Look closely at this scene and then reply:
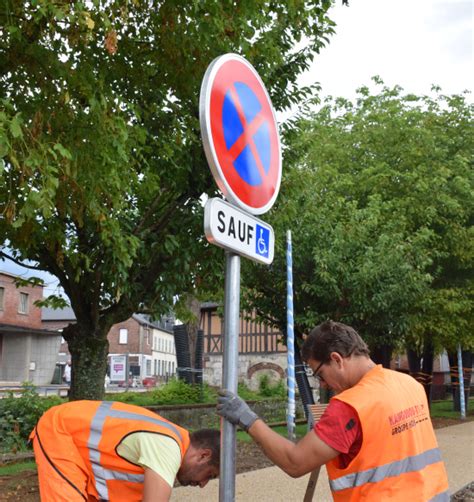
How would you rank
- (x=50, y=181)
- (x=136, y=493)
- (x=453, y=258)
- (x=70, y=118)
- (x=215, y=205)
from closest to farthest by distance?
1. (x=215, y=205)
2. (x=136, y=493)
3. (x=50, y=181)
4. (x=70, y=118)
5. (x=453, y=258)

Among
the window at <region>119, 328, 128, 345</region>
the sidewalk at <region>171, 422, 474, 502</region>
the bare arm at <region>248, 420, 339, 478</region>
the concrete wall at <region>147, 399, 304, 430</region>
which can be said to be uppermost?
the window at <region>119, 328, 128, 345</region>

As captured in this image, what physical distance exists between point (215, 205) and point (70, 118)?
431 cm

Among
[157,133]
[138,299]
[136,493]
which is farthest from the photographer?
[138,299]

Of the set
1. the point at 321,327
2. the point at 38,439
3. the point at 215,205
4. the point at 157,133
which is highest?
the point at 157,133

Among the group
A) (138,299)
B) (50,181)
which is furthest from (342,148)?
(50,181)

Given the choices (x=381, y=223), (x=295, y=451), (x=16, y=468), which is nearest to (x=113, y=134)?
(x=295, y=451)

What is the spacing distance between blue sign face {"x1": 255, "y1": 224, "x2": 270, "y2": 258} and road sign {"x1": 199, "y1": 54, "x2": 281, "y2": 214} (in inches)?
3.5

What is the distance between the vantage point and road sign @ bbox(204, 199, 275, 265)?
253 centimetres

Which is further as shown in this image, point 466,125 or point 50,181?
point 466,125

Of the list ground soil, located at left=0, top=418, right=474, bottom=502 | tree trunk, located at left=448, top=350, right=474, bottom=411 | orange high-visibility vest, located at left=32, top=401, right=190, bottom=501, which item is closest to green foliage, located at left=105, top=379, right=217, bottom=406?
ground soil, located at left=0, top=418, right=474, bottom=502

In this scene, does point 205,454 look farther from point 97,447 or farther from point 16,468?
point 16,468

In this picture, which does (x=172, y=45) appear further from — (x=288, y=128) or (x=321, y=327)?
(x=321, y=327)

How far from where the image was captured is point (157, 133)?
28.9 feet

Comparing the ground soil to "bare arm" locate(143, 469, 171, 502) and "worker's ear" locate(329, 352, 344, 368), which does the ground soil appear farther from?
"worker's ear" locate(329, 352, 344, 368)
